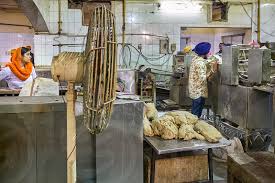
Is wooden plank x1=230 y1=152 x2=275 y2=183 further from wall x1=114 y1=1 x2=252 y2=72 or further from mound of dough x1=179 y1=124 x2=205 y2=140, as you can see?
wall x1=114 y1=1 x2=252 y2=72

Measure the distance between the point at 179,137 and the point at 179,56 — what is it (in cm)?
471

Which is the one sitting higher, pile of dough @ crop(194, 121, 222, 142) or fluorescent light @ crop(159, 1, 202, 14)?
fluorescent light @ crop(159, 1, 202, 14)

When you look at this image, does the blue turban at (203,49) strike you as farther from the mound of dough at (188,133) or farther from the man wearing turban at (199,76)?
the mound of dough at (188,133)

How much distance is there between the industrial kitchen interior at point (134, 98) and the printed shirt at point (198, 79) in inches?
0.7

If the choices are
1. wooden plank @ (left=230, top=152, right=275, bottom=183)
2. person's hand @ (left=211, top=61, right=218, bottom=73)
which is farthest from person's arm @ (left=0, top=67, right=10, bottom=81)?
wooden plank @ (left=230, top=152, right=275, bottom=183)

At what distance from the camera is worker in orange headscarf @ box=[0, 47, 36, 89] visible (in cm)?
445

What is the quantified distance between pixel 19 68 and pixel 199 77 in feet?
9.06

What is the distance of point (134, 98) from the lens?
256 centimetres

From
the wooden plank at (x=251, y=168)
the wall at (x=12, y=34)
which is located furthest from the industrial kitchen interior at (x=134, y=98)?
the wall at (x=12, y=34)

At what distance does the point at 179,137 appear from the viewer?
116 inches

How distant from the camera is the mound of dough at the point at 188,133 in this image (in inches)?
116

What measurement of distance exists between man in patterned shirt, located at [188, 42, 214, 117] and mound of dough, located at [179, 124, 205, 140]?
2.46m

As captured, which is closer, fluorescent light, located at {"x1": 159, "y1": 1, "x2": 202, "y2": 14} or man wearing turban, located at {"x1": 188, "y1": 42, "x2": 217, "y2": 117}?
man wearing turban, located at {"x1": 188, "y1": 42, "x2": 217, "y2": 117}

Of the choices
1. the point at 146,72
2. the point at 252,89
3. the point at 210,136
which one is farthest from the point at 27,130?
the point at 146,72
